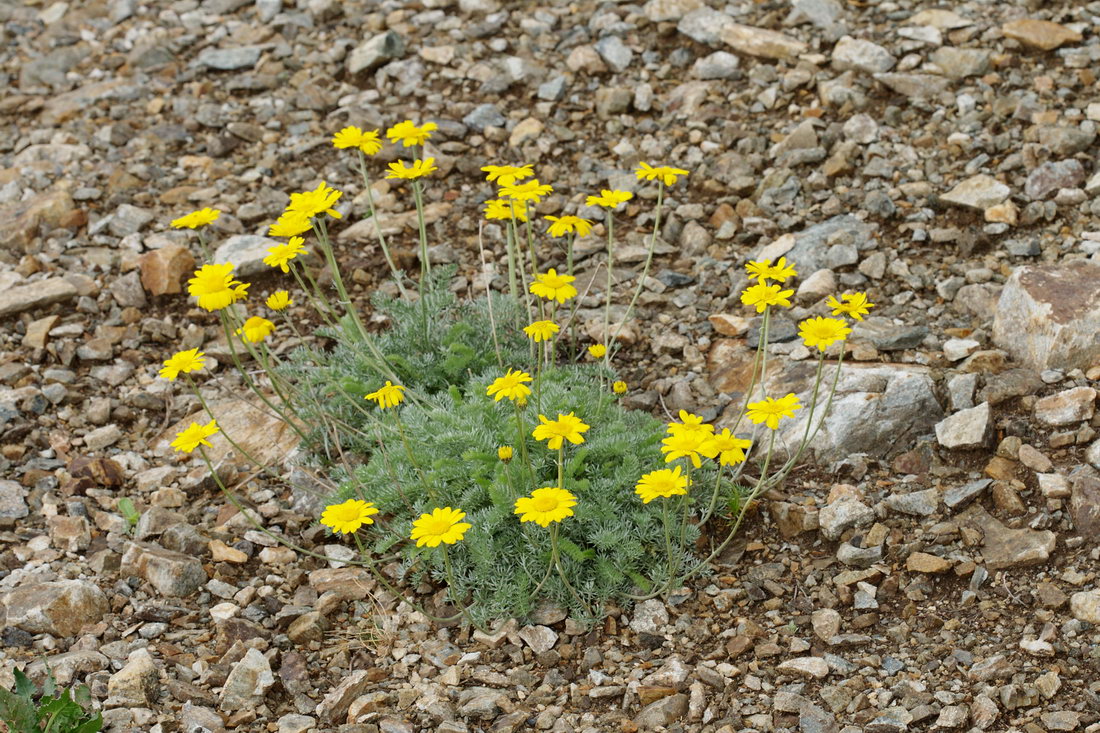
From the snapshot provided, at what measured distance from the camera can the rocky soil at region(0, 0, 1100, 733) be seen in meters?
3.26

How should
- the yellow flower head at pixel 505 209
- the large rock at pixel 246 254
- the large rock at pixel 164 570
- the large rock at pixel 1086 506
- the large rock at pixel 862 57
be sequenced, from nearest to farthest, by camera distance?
the large rock at pixel 1086 506 < the large rock at pixel 164 570 < the yellow flower head at pixel 505 209 < the large rock at pixel 246 254 < the large rock at pixel 862 57

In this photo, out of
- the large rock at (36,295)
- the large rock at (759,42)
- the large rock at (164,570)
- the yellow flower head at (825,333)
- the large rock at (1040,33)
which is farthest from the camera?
the large rock at (759,42)

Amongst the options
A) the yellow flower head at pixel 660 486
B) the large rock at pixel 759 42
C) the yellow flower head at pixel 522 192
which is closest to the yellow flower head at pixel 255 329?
the yellow flower head at pixel 522 192

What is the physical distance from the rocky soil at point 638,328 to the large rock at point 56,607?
0.01 meters

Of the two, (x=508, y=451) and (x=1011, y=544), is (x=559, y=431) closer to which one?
(x=508, y=451)

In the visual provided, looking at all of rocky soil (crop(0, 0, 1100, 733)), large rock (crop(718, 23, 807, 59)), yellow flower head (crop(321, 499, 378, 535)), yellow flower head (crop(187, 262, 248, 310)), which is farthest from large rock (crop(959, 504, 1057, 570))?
large rock (crop(718, 23, 807, 59))

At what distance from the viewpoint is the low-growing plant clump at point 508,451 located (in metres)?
3.35

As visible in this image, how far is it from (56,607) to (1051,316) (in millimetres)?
3640

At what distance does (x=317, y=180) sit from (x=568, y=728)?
3.65m

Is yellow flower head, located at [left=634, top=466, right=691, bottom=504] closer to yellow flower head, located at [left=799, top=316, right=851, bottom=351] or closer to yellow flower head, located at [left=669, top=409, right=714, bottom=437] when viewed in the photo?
yellow flower head, located at [left=669, top=409, right=714, bottom=437]

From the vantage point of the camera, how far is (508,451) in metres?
3.17

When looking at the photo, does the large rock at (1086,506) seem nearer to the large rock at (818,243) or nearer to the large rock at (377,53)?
the large rock at (818,243)

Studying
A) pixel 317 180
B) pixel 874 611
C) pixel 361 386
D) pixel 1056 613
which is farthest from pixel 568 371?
pixel 317 180

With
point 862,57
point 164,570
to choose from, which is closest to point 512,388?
point 164,570
